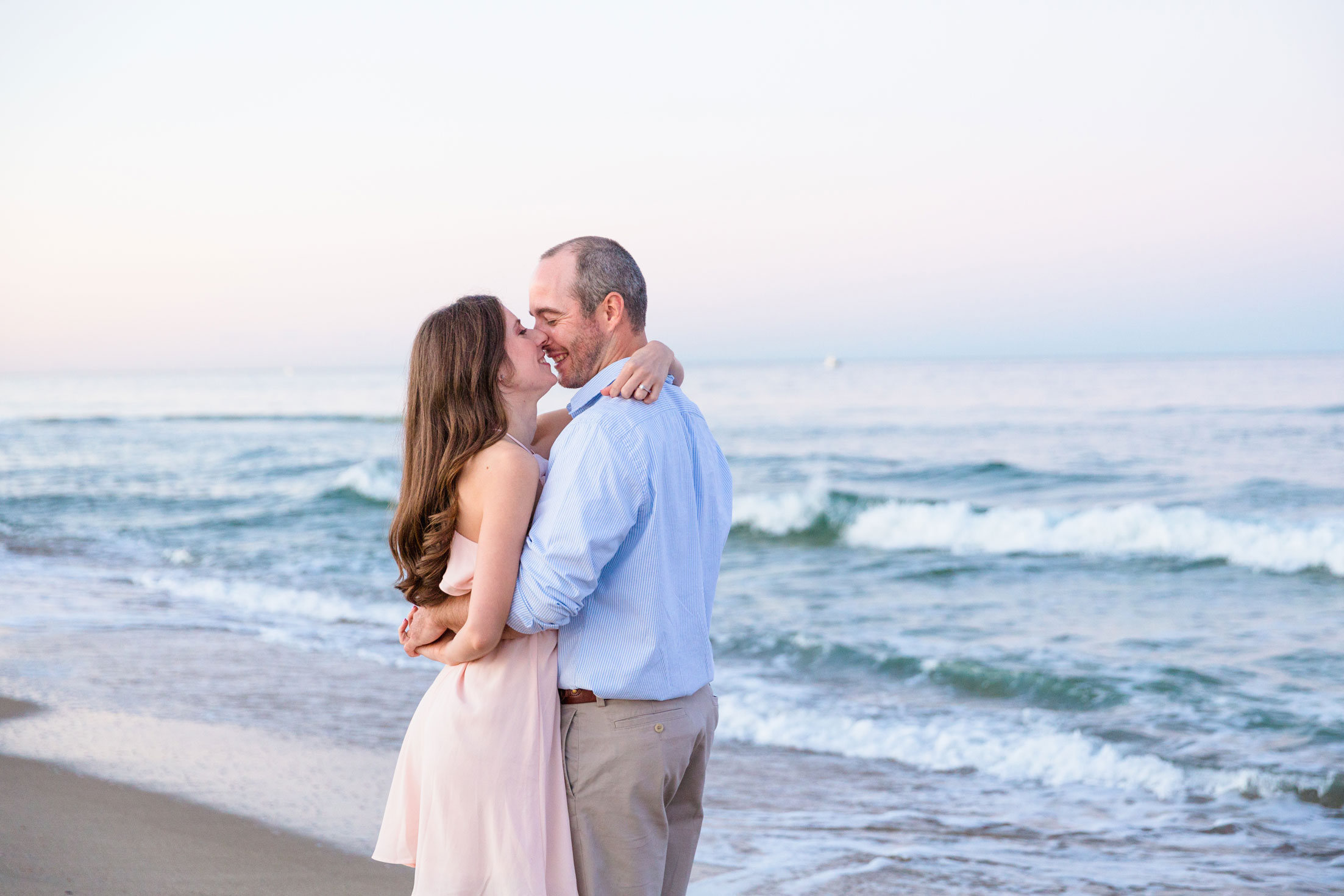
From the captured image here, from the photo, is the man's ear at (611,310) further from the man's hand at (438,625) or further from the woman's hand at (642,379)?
the man's hand at (438,625)

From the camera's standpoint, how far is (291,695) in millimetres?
6352

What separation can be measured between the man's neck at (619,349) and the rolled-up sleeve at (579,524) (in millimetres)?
304

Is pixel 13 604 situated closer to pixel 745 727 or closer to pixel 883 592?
pixel 745 727

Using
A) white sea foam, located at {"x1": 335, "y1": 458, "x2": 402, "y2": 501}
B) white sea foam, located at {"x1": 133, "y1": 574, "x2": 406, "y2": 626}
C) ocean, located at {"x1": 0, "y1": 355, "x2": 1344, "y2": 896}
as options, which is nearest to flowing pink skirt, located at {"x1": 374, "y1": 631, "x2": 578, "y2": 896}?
ocean, located at {"x1": 0, "y1": 355, "x2": 1344, "y2": 896}

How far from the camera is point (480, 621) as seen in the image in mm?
2053

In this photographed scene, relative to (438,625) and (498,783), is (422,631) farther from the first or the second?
(498,783)

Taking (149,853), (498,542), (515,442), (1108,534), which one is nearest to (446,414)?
(515,442)

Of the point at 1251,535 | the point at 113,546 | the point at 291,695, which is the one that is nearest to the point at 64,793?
the point at 291,695

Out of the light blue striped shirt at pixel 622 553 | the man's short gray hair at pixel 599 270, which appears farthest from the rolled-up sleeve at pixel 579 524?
the man's short gray hair at pixel 599 270

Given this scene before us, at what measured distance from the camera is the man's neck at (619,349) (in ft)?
7.63

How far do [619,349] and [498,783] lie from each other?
96cm

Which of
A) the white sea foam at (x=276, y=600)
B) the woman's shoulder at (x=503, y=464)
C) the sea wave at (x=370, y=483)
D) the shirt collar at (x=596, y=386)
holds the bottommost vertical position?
the white sea foam at (x=276, y=600)

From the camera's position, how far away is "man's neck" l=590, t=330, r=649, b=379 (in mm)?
2326

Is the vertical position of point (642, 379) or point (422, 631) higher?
point (642, 379)
